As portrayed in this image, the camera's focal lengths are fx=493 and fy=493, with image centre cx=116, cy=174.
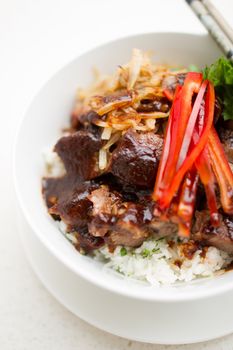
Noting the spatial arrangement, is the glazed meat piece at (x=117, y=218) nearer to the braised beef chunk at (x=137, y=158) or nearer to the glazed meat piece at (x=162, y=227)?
the glazed meat piece at (x=162, y=227)

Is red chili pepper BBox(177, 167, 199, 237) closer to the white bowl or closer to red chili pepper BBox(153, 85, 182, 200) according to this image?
red chili pepper BBox(153, 85, 182, 200)

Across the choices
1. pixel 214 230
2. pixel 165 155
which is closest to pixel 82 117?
pixel 165 155

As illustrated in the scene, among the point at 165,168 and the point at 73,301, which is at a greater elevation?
the point at 165,168

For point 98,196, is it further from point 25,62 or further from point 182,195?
point 25,62

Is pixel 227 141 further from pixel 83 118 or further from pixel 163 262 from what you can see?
pixel 83 118

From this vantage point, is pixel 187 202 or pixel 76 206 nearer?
pixel 187 202

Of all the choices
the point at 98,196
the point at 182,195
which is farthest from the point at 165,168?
the point at 98,196

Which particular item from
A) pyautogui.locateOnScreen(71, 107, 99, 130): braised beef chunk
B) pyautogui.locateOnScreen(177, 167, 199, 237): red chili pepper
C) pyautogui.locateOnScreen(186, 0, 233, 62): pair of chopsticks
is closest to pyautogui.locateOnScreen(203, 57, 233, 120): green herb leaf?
pyautogui.locateOnScreen(186, 0, 233, 62): pair of chopsticks

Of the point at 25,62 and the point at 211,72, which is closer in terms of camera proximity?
the point at 211,72
